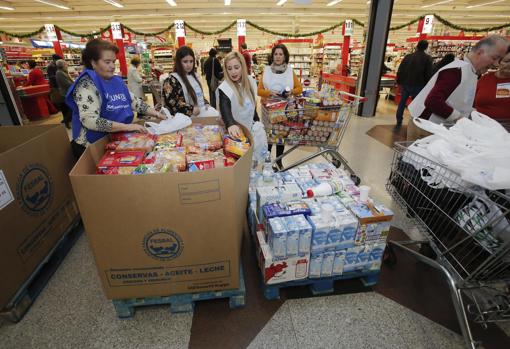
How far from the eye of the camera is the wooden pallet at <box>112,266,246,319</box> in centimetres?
152

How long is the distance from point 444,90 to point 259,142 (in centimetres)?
161

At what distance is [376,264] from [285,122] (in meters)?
1.54

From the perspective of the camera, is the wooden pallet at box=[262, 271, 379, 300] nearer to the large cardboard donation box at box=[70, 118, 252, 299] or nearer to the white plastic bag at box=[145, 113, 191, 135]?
the large cardboard donation box at box=[70, 118, 252, 299]

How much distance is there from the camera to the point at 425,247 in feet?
6.79

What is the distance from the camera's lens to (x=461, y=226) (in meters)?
1.27

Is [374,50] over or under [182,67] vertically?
over

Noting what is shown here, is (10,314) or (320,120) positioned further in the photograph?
(320,120)

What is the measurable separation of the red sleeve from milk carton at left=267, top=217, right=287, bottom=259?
5.67 feet

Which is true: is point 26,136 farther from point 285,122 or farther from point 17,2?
point 17,2

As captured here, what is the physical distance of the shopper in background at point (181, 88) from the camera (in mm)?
2746

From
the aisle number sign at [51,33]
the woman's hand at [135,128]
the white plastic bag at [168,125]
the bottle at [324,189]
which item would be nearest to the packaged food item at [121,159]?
the woman's hand at [135,128]

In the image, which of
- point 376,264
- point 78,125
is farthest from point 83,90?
point 376,264

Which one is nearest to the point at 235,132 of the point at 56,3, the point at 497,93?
the point at 497,93

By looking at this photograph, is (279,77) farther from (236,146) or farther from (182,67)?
(236,146)
